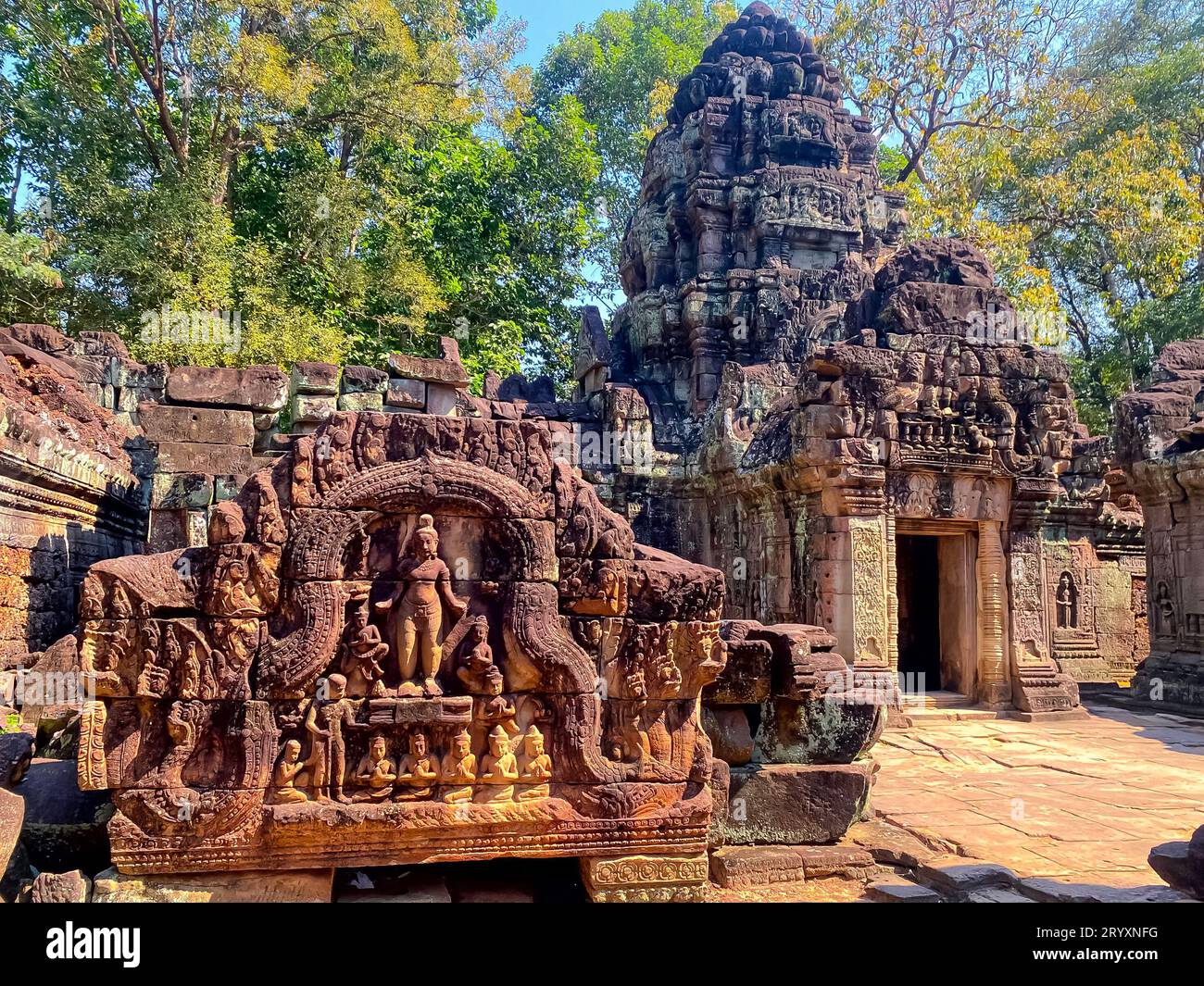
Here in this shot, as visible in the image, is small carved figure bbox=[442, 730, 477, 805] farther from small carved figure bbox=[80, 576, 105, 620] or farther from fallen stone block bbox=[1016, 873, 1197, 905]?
fallen stone block bbox=[1016, 873, 1197, 905]

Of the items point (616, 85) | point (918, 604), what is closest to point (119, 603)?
point (918, 604)

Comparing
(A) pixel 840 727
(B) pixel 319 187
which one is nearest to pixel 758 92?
(B) pixel 319 187

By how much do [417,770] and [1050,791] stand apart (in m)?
4.98

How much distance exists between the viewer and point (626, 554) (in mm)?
3691

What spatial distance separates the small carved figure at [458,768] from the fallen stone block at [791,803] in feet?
5.06

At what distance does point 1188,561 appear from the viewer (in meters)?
9.92

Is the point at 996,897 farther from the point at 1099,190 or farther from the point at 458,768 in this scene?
the point at 1099,190

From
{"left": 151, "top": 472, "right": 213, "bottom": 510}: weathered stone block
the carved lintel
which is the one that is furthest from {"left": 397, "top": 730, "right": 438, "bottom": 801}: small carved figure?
{"left": 151, "top": 472, "right": 213, "bottom": 510}: weathered stone block

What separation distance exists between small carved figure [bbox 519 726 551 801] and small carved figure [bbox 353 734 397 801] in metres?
0.55

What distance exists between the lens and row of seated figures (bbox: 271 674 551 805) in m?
3.36

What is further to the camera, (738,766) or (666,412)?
(666,412)

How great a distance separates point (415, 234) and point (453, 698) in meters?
17.8

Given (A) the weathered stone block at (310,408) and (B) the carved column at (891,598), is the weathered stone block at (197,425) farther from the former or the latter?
(B) the carved column at (891,598)
